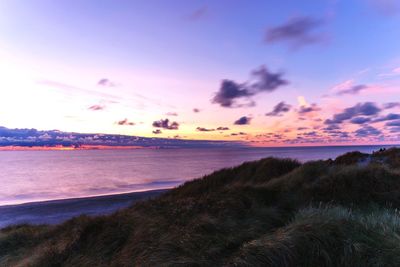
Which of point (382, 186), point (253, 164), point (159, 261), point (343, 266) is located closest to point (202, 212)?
point (159, 261)

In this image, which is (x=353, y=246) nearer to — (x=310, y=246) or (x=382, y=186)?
(x=310, y=246)

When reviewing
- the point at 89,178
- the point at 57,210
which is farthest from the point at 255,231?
the point at 89,178

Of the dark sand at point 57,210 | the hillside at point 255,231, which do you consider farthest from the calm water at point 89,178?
the hillside at point 255,231

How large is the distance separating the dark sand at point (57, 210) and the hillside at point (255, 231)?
9267 millimetres

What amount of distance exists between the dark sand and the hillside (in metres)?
9.27

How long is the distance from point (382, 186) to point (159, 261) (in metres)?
7.69

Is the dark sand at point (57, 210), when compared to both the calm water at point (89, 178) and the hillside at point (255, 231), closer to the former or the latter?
the calm water at point (89, 178)

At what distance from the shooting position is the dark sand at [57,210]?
19.0 metres

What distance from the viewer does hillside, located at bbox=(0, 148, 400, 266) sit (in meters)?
4.76

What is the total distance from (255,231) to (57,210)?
19.4 m

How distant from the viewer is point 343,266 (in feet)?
14.6

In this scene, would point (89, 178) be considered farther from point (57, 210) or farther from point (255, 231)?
point (255, 231)

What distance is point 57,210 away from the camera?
21.9m

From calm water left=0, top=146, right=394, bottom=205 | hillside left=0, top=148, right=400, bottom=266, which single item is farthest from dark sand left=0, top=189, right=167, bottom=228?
hillside left=0, top=148, right=400, bottom=266
